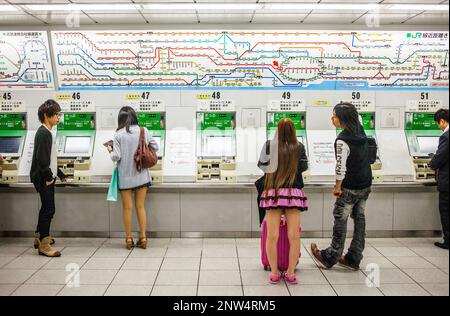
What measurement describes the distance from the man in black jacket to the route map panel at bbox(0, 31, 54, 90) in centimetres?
96

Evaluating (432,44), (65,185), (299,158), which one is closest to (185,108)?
(65,185)

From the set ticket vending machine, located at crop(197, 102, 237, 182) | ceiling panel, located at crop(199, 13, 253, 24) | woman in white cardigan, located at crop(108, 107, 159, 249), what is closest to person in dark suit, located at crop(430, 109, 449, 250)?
ticket vending machine, located at crop(197, 102, 237, 182)

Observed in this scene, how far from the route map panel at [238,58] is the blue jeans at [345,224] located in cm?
186

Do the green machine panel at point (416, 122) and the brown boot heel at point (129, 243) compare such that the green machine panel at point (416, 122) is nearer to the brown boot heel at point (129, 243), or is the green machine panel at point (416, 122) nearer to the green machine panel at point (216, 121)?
the green machine panel at point (216, 121)

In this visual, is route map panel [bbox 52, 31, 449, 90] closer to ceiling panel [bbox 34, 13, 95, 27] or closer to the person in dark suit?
ceiling panel [bbox 34, 13, 95, 27]

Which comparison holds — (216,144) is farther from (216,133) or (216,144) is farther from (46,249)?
(46,249)

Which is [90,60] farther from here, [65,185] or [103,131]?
[65,185]

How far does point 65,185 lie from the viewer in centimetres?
505

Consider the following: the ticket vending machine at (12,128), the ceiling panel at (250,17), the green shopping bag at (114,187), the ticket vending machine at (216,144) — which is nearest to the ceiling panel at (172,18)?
the ceiling panel at (250,17)

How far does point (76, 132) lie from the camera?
5.29 m

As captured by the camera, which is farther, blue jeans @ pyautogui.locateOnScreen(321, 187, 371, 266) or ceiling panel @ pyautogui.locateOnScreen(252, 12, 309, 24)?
ceiling panel @ pyautogui.locateOnScreen(252, 12, 309, 24)

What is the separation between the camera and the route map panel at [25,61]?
528cm

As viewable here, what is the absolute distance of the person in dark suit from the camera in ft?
15.2

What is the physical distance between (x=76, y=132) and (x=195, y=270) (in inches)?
95.3
